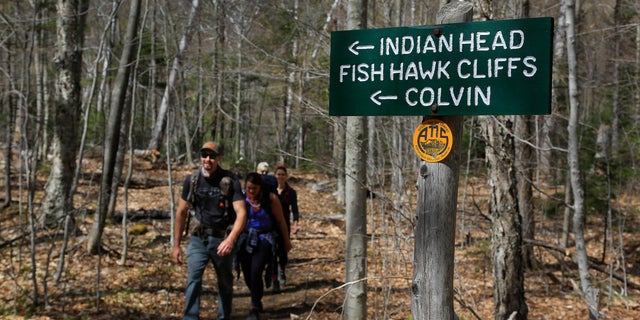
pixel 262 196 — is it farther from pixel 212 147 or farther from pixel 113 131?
pixel 113 131

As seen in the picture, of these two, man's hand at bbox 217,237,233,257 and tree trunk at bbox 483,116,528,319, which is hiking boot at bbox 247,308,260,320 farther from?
tree trunk at bbox 483,116,528,319

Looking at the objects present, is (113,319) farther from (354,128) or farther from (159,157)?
(159,157)

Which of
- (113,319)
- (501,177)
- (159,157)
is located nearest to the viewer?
(501,177)

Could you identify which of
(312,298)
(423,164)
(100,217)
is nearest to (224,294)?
(312,298)

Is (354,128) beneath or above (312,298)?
above

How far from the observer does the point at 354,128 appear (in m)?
4.39

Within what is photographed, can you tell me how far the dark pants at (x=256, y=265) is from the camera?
546 centimetres

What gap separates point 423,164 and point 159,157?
16924 millimetres

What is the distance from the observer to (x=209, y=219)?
15.4ft

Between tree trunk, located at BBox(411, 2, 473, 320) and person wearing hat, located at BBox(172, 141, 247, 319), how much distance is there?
2770 mm

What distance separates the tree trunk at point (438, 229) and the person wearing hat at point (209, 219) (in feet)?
9.09

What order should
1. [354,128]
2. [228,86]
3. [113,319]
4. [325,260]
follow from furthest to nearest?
[228,86], [325,260], [113,319], [354,128]

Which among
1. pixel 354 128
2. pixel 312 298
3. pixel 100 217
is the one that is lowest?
pixel 312 298

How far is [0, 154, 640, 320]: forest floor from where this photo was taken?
5.34 metres
